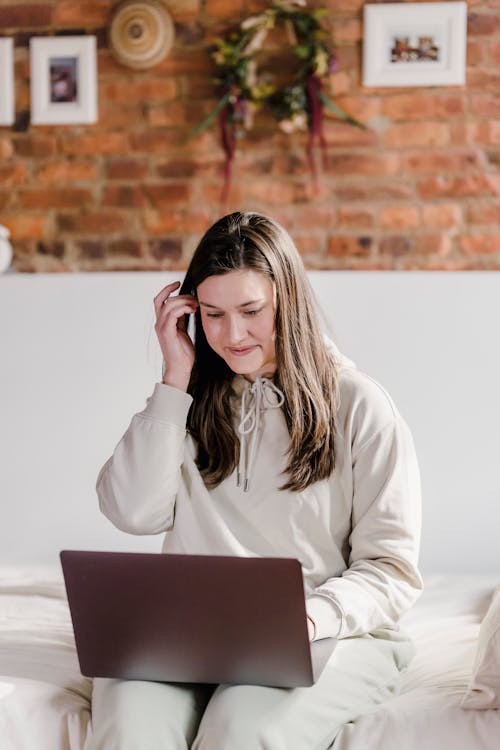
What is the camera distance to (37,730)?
143 centimetres

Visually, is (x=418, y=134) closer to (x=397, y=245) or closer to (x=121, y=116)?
(x=397, y=245)

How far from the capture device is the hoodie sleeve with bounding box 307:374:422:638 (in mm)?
1480

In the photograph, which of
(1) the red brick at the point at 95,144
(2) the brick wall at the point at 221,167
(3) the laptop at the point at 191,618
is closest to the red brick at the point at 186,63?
(2) the brick wall at the point at 221,167

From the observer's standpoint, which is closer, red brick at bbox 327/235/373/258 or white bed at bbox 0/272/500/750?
white bed at bbox 0/272/500/750

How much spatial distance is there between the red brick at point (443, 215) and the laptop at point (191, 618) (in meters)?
1.44

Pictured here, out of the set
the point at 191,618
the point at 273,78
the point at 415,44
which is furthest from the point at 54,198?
the point at 191,618

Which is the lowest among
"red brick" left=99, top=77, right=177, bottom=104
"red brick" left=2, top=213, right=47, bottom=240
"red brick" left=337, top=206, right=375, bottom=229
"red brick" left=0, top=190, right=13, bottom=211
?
"red brick" left=2, top=213, right=47, bottom=240

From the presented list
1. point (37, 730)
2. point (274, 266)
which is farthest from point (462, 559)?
point (37, 730)

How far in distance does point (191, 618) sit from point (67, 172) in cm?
165

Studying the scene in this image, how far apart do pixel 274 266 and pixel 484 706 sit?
734 mm

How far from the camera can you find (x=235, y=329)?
159cm

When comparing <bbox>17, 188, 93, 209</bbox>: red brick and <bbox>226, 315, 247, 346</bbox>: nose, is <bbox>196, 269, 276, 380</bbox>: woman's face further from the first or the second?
<bbox>17, 188, 93, 209</bbox>: red brick

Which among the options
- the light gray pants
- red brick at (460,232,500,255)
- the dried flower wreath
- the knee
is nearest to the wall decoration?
the dried flower wreath

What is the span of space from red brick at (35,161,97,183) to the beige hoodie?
1168 millimetres
